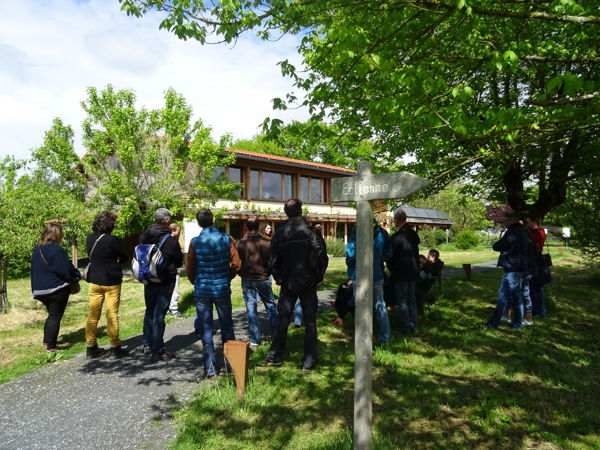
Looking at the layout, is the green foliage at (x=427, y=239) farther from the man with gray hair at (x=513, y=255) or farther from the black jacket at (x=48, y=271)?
the black jacket at (x=48, y=271)

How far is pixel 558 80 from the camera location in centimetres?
276

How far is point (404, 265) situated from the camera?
5836 millimetres

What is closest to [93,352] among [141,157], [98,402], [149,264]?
[98,402]

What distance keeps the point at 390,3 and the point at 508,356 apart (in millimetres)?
4491

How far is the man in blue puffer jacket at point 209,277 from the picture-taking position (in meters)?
4.50

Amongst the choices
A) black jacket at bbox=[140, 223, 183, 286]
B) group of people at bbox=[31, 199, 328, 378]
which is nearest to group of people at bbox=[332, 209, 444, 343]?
group of people at bbox=[31, 199, 328, 378]

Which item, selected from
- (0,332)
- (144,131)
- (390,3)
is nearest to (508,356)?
(390,3)

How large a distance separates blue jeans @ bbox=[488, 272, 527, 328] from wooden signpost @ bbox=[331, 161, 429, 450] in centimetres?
416

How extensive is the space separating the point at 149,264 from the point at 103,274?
85 cm

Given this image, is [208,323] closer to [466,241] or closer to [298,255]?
[298,255]

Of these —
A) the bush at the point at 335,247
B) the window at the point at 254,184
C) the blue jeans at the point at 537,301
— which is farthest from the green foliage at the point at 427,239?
the blue jeans at the point at 537,301

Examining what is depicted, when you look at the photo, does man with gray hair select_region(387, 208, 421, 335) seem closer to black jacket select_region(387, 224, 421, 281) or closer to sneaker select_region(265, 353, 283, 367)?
black jacket select_region(387, 224, 421, 281)

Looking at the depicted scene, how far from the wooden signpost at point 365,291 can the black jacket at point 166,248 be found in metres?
3.10

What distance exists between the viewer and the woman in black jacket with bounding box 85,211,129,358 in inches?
205
